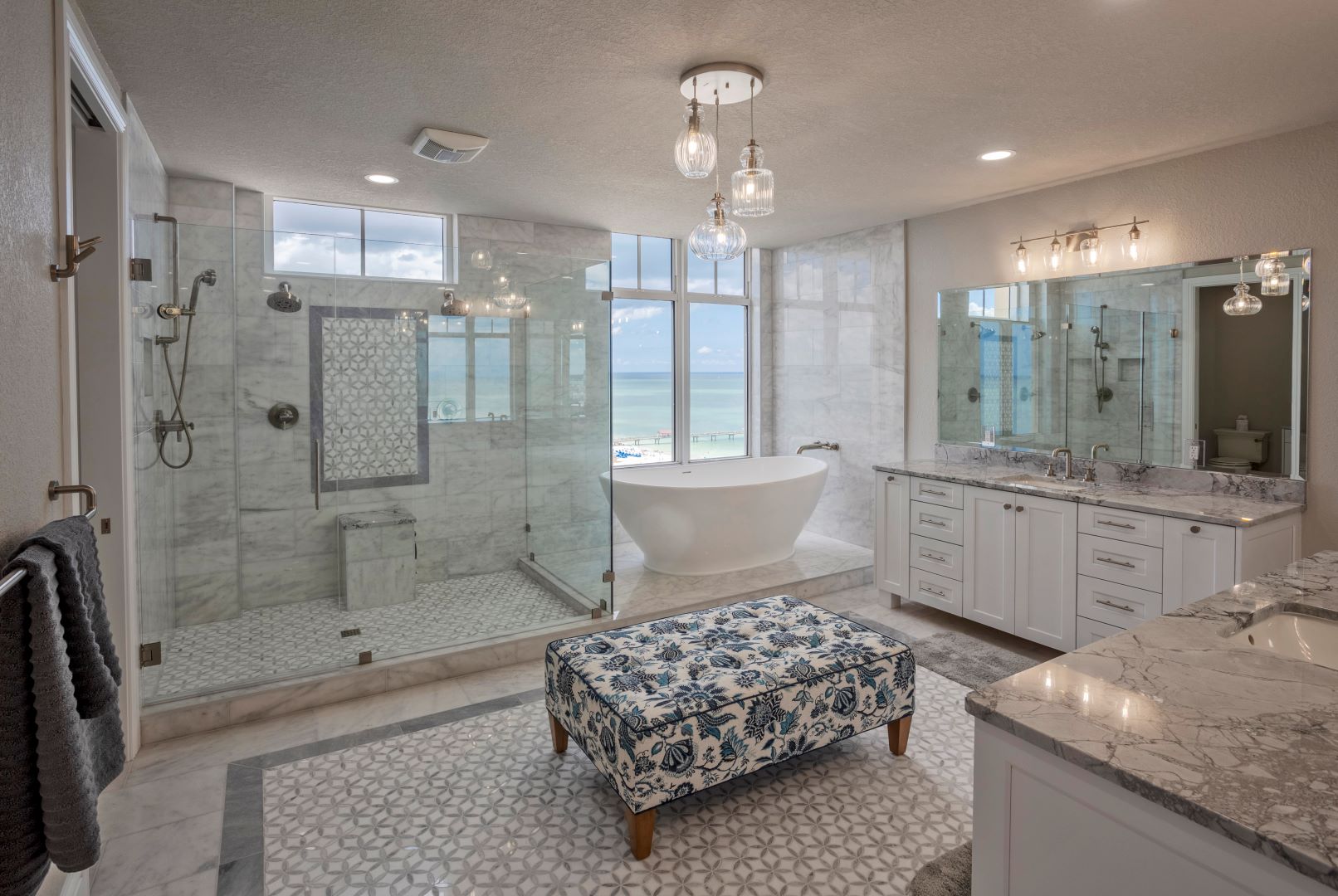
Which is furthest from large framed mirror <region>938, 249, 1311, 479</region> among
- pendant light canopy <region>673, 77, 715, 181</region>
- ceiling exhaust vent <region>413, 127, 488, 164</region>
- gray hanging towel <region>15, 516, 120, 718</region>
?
gray hanging towel <region>15, 516, 120, 718</region>

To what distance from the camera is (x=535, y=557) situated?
162 inches

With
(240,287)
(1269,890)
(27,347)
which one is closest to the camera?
(1269,890)

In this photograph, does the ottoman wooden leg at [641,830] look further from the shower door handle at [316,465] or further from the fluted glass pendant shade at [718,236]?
the shower door handle at [316,465]

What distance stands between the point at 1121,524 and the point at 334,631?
11.8 ft

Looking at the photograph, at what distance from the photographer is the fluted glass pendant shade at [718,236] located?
2621 millimetres

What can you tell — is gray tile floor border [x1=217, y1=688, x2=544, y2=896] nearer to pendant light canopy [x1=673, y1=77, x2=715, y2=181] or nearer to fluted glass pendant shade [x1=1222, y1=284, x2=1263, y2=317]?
pendant light canopy [x1=673, y1=77, x2=715, y2=181]

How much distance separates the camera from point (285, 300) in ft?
11.6

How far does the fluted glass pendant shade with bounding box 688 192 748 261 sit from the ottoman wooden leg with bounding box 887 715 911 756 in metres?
1.77

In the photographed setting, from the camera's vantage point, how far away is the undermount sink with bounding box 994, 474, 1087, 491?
11.8 feet

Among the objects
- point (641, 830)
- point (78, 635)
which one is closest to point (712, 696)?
point (641, 830)

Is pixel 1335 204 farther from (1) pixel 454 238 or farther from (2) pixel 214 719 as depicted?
(2) pixel 214 719

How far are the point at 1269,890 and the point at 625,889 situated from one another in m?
1.57

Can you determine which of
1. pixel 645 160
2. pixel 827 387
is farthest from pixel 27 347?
pixel 827 387

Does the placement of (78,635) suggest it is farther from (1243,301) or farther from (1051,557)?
(1243,301)
